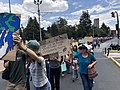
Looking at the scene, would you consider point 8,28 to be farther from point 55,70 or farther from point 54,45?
point 55,70

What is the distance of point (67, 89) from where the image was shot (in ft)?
32.5

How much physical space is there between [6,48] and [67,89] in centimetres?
634

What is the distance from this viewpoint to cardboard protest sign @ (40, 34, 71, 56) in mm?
6978

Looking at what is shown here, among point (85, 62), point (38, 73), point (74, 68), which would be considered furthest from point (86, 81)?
point (74, 68)

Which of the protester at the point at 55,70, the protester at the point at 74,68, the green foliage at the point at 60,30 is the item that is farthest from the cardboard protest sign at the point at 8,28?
the green foliage at the point at 60,30

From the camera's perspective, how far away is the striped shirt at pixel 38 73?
4801 mm

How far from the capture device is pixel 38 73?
4863mm

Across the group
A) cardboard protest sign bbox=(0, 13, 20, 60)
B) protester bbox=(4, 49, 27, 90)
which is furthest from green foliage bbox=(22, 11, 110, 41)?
cardboard protest sign bbox=(0, 13, 20, 60)

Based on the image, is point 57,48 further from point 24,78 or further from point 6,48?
point 6,48

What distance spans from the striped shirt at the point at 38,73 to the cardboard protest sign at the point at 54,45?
1.96m

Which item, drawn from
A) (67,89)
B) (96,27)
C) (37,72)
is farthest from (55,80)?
(96,27)

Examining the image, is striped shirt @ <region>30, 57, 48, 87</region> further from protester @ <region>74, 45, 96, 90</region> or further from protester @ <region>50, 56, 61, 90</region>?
protester @ <region>50, 56, 61, 90</region>

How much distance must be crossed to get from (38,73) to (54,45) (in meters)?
2.27

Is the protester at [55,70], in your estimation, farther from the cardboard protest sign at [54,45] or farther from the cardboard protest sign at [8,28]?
the cardboard protest sign at [8,28]
